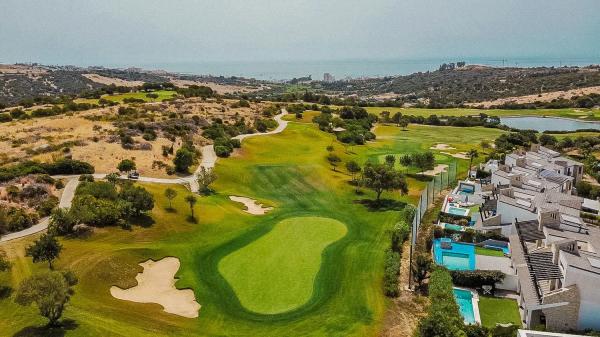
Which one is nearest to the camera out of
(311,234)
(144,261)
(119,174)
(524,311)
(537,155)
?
(524,311)

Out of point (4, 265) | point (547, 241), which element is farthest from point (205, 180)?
point (547, 241)

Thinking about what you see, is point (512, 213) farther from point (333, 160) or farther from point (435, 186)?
point (333, 160)

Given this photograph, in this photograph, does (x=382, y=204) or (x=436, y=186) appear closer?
(x=382, y=204)

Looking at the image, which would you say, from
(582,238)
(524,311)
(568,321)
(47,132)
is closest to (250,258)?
(524,311)

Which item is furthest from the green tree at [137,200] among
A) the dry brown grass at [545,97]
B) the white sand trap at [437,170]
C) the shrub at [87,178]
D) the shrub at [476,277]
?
the dry brown grass at [545,97]

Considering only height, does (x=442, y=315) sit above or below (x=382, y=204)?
above

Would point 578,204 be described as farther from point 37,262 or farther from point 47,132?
point 47,132

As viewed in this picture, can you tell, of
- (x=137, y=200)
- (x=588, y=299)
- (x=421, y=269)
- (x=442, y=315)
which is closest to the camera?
(x=442, y=315)
